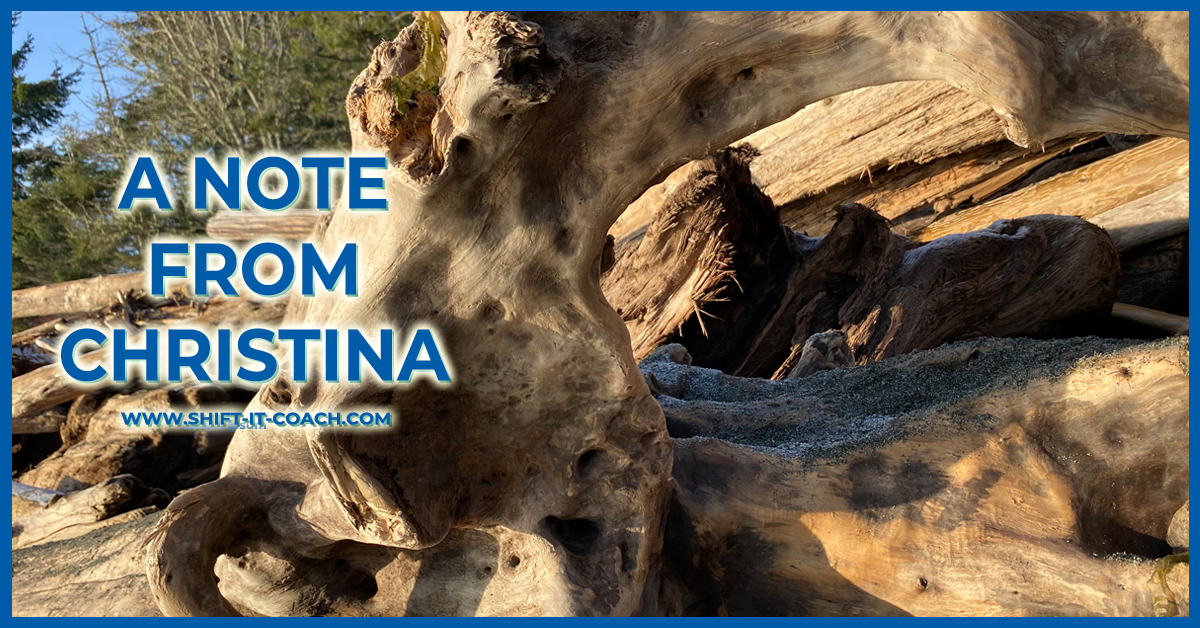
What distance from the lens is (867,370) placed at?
445cm

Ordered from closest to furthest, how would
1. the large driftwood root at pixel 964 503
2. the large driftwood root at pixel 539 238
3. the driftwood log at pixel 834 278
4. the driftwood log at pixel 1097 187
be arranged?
the large driftwood root at pixel 539 238 < the large driftwood root at pixel 964 503 < the driftwood log at pixel 834 278 < the driftwood log at pixel 1097 187

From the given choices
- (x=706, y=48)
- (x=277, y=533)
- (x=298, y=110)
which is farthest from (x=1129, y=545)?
(x=298, y=110)

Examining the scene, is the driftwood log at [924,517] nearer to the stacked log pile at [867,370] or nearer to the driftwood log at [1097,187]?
the stacked log pile at [867,370]

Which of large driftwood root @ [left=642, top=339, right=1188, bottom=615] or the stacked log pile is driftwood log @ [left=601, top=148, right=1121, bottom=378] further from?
large driftwood root @ [left=642, top=339, right=1188, bottom=615]

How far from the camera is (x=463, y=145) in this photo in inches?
105

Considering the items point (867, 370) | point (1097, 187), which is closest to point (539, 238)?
point (867, 370)

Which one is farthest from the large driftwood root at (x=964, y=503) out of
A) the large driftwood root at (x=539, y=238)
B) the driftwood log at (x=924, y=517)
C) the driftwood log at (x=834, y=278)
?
the driftwood log at (x=834, y=278)

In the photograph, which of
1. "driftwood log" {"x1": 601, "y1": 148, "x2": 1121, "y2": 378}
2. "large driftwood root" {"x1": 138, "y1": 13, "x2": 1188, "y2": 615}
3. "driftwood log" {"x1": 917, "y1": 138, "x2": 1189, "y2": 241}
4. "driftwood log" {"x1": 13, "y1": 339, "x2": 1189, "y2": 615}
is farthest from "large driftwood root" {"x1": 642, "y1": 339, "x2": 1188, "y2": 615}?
"driftwood log" {"x1": 917, "y1": 138, "x2": 1189, "y2": 241}

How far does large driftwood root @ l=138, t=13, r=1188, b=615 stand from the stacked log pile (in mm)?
496

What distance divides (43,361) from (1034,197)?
8752 mm

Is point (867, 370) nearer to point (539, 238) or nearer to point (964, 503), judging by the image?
point (964, 503)

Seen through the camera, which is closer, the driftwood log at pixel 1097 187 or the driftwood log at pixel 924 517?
the driftwood log at pixel 924 517

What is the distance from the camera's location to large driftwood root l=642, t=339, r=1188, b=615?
308 cm

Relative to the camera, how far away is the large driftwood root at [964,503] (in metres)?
3.08
